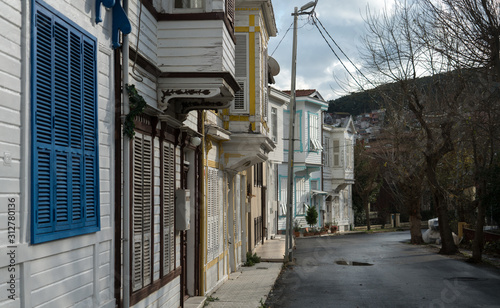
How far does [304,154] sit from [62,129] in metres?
34.9

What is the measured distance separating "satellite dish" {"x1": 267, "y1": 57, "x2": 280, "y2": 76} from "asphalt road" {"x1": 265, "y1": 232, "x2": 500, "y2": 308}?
764 cm

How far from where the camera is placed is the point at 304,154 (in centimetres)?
4025

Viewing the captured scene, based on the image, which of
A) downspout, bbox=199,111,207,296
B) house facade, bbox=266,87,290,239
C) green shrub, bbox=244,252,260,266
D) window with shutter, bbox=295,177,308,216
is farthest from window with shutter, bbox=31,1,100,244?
window with shutter, bbox=295,177,308,216

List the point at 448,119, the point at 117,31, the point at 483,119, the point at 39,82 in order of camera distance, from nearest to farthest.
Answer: the point at 39,82 → the point at 117,31 → the point at 483,119 → the point at 448,119

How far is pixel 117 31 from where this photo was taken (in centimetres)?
727

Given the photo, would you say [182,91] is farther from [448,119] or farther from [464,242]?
[464,242]

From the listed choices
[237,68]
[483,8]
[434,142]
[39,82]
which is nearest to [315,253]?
[434,142]

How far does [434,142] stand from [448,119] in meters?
3.32

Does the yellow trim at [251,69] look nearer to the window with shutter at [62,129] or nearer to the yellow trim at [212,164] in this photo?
the yellow trim at [212,164]

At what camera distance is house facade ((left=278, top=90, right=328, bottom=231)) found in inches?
1572

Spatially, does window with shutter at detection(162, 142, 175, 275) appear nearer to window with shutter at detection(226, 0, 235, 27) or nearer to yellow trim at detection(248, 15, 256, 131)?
window with shutter at detection(226, 0, 235, 27)

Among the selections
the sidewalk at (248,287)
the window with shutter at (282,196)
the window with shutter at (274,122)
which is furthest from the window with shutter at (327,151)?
the sidewalk at (248,287)

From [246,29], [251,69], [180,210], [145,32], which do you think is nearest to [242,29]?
[246,29]

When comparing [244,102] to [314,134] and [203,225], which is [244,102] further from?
[314,134]
